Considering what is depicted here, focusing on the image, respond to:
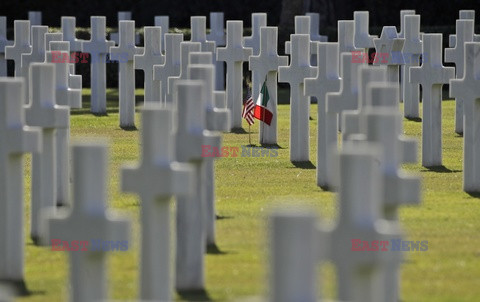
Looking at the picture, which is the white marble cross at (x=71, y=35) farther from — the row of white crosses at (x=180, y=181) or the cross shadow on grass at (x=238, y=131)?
the row of white crosses at (x=180, y=181)

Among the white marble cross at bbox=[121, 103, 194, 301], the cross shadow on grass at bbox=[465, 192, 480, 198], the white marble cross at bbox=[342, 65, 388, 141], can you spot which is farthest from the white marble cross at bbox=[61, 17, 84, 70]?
the white marble cross at bbox=[121, 103, 194, 301]

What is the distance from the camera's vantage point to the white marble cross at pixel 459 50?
624 inches

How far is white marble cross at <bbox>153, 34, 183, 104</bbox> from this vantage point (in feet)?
56.0

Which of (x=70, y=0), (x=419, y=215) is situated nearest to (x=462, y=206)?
(x=419, y=215)

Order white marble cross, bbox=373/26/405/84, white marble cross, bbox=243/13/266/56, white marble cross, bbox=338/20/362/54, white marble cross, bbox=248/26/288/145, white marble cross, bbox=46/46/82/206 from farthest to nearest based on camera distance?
white marble cross, bbox=243/13/266/56 < white marble cross, bbox=373/26/405/84 < white marble cross, bbox=338/20/362/54 < white marble cross, bbox=248/26/288/145 < white marble cross, bbox=46/46/82/206

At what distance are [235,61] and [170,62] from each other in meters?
1.93

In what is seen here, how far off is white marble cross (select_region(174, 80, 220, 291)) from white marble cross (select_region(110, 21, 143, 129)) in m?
10.7

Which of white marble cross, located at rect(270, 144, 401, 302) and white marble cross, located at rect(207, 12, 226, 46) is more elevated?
white marble cross, located at rect(207, 12, 226, 46)

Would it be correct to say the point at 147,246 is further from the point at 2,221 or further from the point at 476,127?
the point at 476,127

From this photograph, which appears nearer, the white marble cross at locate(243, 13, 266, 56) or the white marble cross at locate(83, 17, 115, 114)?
the white marble cross at locate(243, 13, 266, 56)

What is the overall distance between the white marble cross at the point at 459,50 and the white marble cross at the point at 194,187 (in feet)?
22.2

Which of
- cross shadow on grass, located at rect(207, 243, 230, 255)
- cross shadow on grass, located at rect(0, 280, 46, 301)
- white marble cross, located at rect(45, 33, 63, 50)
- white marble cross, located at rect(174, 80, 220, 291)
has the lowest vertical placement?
cross shadow on grass, located at rect(0, 280, 46, 301)

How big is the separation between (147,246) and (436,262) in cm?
299

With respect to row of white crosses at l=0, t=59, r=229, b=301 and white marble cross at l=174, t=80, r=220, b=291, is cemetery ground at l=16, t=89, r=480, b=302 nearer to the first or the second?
white marble cross at l=174, t=80, r=220, b=291
